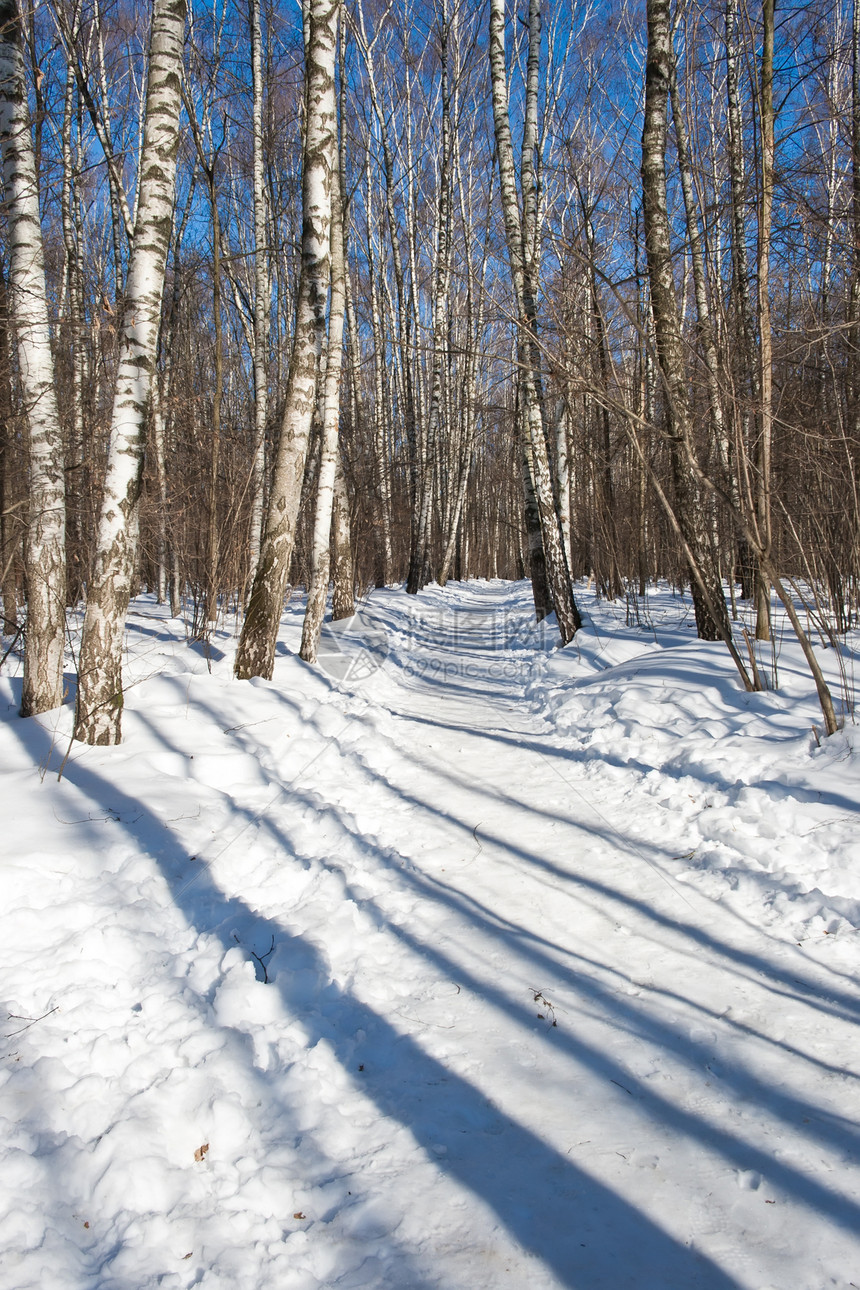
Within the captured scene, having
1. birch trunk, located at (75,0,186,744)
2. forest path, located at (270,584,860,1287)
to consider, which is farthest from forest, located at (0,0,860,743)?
forest path, located at (270,584,860,1287)

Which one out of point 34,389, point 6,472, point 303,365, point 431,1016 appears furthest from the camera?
point 6,472

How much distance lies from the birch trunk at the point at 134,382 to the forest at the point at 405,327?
0.07 ft

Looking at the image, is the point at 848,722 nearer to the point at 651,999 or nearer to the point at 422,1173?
the point at 651,999

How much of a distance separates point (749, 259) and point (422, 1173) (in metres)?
12.6

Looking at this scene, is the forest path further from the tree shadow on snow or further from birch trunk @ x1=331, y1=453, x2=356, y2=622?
birch trunk @ x1=331, y1=453, x2=356, y2=622

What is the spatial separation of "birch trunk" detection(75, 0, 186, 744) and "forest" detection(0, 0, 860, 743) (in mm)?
20

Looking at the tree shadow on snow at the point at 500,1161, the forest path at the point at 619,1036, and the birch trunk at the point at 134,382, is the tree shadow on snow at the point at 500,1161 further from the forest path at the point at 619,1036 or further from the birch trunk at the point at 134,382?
the birch trunk at the point at 134,382

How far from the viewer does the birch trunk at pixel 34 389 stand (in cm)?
456

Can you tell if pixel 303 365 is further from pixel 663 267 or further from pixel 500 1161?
pixel 500 1161

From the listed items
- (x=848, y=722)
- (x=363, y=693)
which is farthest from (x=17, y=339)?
(x=848, y=722)

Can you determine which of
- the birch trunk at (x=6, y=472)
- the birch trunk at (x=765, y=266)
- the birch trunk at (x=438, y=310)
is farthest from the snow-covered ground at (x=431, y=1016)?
the birch trunk at (x=438, y=310)

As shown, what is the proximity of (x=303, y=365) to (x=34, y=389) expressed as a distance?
2640 millimetres

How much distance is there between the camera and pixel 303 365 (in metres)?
6.47

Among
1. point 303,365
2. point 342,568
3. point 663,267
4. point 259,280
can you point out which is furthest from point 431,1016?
point 259,280
